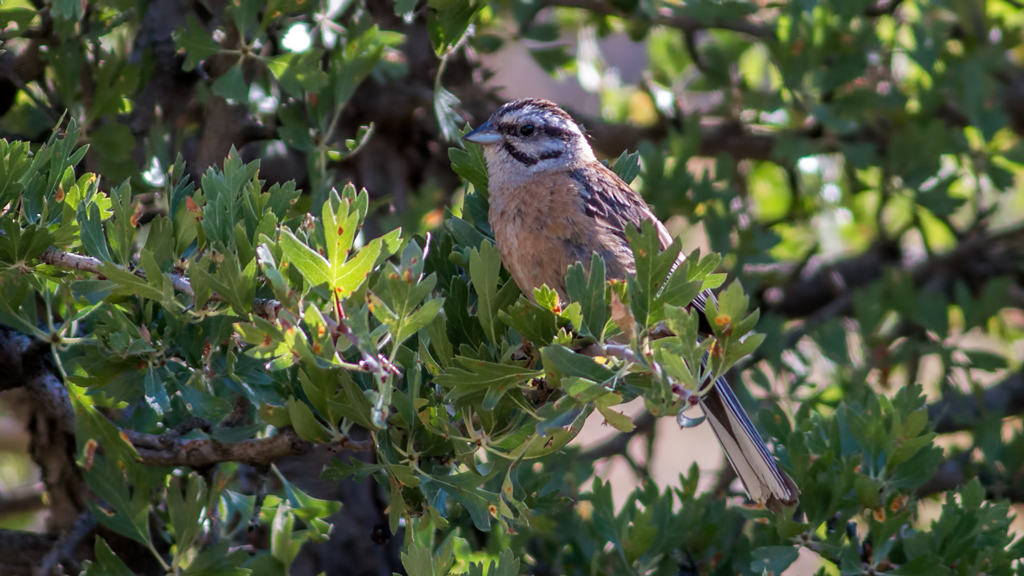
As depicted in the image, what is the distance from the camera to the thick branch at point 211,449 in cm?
241

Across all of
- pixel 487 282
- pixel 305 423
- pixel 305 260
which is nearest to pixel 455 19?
pixel 487 282

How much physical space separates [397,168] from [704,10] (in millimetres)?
1434

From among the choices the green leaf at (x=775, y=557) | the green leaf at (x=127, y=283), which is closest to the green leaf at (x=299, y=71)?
the green leaf at (x=127, y=283)

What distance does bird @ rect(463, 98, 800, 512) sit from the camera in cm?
300

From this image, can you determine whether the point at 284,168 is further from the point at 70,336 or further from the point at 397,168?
the point at 70,336

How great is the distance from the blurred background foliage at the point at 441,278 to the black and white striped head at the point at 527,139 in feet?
0.99

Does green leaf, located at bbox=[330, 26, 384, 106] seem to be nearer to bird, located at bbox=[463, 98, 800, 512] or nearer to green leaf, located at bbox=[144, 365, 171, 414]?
bird, located at bbox=[463, 98, 800, 512]

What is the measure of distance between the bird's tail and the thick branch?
3.66 ft

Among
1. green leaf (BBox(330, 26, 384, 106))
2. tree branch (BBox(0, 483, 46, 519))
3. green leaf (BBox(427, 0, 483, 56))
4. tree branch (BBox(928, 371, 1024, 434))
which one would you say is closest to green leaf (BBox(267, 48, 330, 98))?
green leaf (BBox(330, 26, 384, 106))

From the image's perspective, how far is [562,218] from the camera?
3.35m

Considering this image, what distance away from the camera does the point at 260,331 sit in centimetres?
187

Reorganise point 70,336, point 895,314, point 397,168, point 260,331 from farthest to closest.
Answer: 1. point 895,314
2. point 397,168
3. point 70,336
4. point 260,331

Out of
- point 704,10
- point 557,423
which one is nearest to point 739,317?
point 557,423

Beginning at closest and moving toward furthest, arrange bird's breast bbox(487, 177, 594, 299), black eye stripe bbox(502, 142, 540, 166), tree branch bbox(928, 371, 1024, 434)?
bird's breast bbox(487, 177, 594, 299) < black eye stripe bbox(502, 142, 540, 166) < tree branch bbox(928, 371, 1024, 434)
